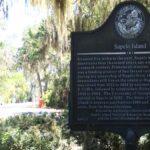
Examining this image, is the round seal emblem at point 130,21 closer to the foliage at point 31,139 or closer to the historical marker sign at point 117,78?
the historical marker sign at point 117,78

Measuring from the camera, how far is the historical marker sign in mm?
7859

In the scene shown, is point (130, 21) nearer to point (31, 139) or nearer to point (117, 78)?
point (117, 78)

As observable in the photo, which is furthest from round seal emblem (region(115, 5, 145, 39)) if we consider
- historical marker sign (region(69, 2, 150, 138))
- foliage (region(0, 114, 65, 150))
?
foliage (region(0, 114, 65, 150))

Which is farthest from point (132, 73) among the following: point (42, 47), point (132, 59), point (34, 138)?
point (42, 47)

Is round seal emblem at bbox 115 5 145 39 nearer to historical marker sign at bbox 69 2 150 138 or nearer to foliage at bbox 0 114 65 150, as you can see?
historical marker sign at bbox 69 2 150 138

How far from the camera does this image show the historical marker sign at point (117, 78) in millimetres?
7859

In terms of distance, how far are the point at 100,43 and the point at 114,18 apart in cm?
44

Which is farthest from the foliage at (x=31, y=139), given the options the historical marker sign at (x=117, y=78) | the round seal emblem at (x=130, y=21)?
the round seal emblem at (x=130, y=21)

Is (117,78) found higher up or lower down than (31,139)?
higher up

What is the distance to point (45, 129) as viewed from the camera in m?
10.9

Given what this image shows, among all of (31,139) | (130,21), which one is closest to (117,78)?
(130,21)

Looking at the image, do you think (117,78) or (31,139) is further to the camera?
(31,139)

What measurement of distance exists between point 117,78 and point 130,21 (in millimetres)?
884

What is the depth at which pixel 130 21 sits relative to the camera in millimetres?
Result: 7926
